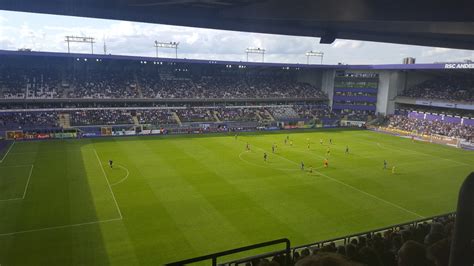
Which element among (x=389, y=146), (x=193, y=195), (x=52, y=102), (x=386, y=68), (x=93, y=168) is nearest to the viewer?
(x=193, y=195)

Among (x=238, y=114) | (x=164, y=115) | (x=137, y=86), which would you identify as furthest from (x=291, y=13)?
(x=137, y=86)

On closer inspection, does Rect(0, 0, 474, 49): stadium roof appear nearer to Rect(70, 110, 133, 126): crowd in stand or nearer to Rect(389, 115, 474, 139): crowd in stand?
Rect(70, 110, 133, 126): crowd in stand

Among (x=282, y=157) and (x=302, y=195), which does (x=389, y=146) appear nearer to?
(x=282, y=157)

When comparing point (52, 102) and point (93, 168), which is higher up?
point (52, 102)

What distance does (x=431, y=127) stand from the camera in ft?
213

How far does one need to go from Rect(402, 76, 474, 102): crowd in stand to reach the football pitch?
25.7m

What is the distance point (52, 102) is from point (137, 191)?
39945 mm

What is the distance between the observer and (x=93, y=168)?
113 feet

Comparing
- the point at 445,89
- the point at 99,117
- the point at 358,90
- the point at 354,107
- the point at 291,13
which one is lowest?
the point at 99,117

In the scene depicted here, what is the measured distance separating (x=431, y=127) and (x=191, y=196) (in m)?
54.9

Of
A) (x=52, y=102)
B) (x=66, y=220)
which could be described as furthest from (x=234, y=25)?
(x=52, y=102)

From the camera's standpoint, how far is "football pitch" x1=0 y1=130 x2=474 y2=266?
1912cm

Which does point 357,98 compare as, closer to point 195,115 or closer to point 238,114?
point 238,114

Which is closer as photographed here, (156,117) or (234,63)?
(156,117)
